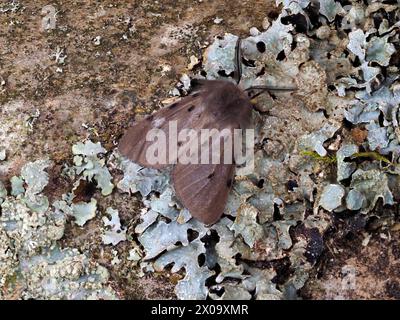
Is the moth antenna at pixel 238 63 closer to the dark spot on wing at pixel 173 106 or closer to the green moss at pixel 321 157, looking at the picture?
the dark spot on wing at pixel 173 106

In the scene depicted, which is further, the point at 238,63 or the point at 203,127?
the point at 238,63

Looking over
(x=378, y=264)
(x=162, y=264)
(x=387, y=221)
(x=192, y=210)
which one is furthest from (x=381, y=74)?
(x=162, y=264)

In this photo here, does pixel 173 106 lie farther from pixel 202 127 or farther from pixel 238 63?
pixel 238 63

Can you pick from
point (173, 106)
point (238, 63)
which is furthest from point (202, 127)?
point (238, 63)

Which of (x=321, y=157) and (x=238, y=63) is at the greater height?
(x=238, y=63)

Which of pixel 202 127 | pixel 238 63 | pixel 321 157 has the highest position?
pixel 238 63

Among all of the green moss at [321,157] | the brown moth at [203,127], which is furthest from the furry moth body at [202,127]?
the green moss at [321,157]
